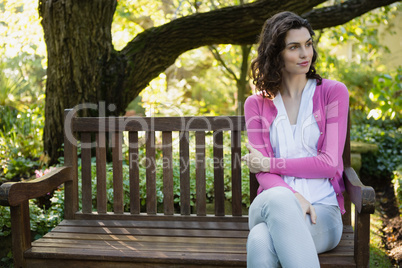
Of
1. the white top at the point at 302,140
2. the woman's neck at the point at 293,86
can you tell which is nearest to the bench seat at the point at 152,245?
the white top at the point at 302,140

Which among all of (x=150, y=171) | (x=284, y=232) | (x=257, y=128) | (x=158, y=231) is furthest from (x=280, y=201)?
(x=150, y=171)

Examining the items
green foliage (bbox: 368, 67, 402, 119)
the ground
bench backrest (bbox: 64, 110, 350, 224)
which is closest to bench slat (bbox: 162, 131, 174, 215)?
bench backrest (bbox: 64, 110, 350, 224)

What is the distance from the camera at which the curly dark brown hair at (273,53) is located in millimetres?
2535

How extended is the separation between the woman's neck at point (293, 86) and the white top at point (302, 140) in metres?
0.04

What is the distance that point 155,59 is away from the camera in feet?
15.2

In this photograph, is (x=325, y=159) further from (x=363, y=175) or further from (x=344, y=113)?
(x=363, y=175)

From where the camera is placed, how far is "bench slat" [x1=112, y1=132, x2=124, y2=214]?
318 cm

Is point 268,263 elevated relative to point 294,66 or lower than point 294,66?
lower

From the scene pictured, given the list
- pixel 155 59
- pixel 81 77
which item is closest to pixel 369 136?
pixel 155 59

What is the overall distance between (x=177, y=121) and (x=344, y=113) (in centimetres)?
116

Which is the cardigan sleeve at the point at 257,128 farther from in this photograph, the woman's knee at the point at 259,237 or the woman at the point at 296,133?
the woman's knee at the point at 259,237

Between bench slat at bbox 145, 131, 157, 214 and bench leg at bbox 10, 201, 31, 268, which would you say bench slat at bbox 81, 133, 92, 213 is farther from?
bench leg at bbox 10, 201, 31, 268

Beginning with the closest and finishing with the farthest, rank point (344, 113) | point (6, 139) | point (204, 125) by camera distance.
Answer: point (344, 113) < point (204, 125) < point (6, 139)

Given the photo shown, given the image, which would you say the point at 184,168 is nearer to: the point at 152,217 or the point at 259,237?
the point at 152,217
